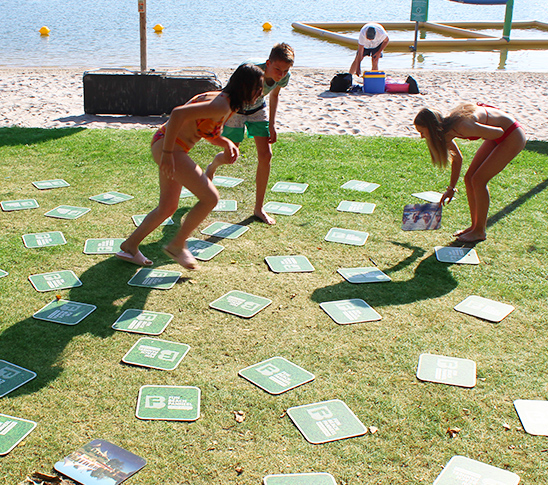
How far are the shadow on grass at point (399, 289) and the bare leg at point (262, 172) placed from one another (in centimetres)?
137

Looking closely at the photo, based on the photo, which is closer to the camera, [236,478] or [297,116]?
[236,478]

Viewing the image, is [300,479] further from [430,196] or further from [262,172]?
[430,196]

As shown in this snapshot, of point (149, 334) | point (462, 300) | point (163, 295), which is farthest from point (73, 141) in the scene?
point (462, 300)

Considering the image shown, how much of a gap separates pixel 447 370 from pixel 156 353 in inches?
69.4

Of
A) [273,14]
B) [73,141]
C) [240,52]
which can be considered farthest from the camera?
[273,14]

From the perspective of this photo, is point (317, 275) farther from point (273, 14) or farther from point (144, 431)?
point (273, 14)

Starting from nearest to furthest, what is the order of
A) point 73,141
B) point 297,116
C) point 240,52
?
point 73,141, point 297,116, point 240,52

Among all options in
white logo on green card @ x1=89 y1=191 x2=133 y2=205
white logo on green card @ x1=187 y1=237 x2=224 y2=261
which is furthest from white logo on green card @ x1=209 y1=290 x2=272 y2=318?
white logo on green card @ x1=89 y1=191 x2=133 y2=205

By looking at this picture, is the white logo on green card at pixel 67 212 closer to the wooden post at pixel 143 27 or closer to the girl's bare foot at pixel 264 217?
the girl's bare foot at pixel 264 217

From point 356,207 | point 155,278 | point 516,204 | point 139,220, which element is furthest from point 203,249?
point 516,204

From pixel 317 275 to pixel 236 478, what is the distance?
216cm

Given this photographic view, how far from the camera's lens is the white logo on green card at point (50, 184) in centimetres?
615

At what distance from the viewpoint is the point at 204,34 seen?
2908cm

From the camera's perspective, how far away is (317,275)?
445 cm
